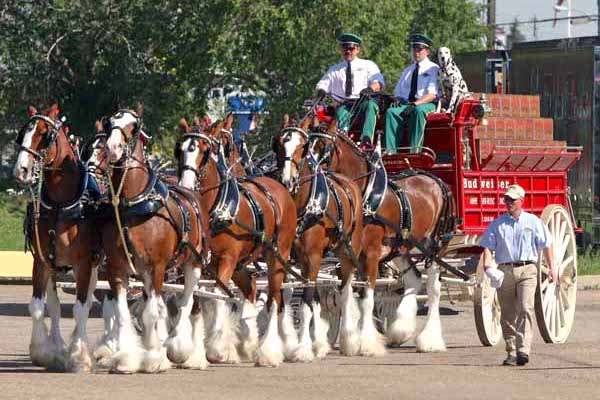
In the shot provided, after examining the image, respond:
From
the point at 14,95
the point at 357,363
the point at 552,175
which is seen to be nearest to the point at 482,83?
the point at 552,175

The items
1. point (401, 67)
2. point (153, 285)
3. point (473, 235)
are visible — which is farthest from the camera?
point (401, 67)

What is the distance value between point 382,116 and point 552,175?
2311 millimetres

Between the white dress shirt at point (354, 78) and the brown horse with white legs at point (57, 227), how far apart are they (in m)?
4.57

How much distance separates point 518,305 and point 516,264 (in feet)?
1.21

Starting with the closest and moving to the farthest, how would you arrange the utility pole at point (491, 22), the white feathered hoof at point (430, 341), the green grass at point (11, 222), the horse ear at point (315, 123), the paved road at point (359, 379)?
1. the paved road at point (359, 379)
2. the horse ear at point (315, 123)
3. the white feathered hoof at point (430, 341)
4. the green grass at point (11, 222)
5. the utility pole at point (491, 22)

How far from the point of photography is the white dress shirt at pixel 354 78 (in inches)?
679

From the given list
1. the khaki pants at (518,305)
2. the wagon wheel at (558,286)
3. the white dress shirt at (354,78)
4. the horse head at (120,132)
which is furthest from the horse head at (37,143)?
the wagon wheel at (558,286)

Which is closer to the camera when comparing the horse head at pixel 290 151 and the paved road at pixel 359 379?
the paved road at pixel 359 379

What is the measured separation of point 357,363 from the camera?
14.3 meters

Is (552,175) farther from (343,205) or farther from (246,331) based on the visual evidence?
(246,331)

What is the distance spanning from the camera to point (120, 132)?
13094 mm

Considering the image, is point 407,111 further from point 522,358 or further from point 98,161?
point 98,161

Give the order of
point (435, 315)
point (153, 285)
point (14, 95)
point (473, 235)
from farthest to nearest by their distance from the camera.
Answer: point (14, 95) → point (473, 235) → point (435, 315) → point (153, 285)

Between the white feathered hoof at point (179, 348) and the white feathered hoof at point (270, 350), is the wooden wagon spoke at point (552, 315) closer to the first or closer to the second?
the white feathered hoof at point (270, 350)
